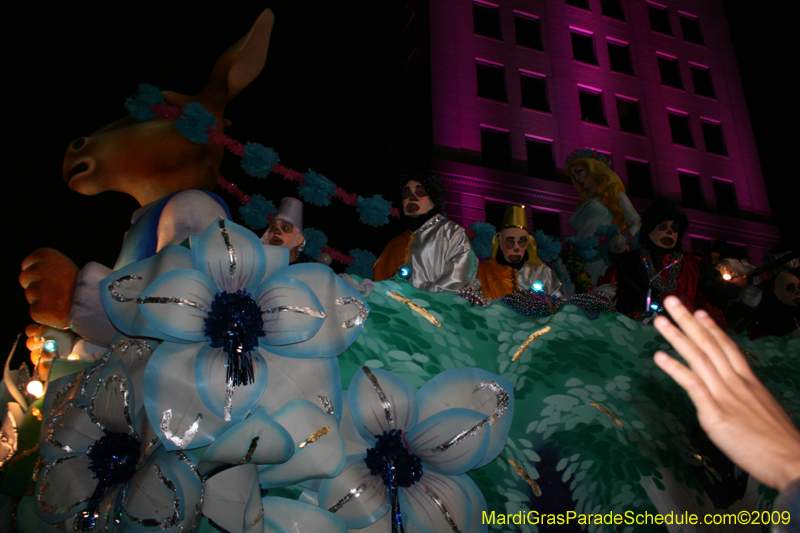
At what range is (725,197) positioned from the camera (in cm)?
1428

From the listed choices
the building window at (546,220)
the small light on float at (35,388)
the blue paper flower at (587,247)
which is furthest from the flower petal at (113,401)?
the building window at (546,220)

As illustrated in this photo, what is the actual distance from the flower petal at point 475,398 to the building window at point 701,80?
1680 centimetres

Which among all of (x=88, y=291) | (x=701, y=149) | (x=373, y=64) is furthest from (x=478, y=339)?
(x=701, y=149)

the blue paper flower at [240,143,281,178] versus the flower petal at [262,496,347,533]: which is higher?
the blue paper flower at [240,143,281,178]

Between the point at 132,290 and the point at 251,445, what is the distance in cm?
46

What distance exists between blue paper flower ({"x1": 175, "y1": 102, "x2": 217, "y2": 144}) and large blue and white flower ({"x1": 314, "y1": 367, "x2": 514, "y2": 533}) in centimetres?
169

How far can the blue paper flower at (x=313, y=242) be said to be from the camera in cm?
396

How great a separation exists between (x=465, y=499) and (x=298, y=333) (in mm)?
589

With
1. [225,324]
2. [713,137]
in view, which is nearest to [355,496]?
[225,324]

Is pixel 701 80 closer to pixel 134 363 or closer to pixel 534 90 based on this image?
pixel 534 90

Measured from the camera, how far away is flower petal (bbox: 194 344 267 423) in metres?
1.10

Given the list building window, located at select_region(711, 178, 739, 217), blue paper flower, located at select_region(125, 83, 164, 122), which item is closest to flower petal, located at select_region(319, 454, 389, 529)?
blue paper flower, located at select_region(125, 83, 164, 122)

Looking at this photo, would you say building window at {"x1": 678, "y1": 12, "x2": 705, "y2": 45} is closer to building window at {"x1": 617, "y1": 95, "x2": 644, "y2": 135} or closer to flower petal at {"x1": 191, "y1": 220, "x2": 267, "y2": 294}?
building window at {"x1": 617, "y1": 95, "x2": 644, "y2": 135}

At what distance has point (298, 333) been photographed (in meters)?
1.19
